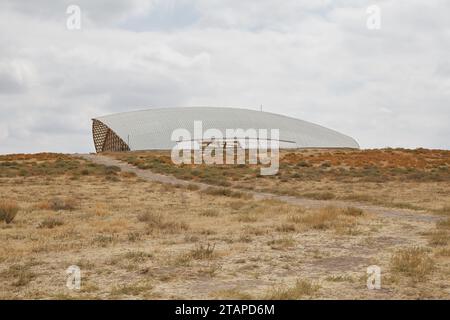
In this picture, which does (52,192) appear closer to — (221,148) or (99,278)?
(99,278)

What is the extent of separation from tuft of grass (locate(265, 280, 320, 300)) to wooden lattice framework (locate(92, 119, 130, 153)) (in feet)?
286

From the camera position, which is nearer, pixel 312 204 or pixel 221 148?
pixel 312 204

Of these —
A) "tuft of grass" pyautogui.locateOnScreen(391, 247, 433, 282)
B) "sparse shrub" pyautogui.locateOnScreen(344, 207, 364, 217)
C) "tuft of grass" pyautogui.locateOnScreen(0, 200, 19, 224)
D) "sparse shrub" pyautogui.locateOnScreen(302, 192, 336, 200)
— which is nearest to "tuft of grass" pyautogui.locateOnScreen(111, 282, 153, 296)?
"tuft of grass" pyautogui.locateOnScreen(391, 247, 433, 282)

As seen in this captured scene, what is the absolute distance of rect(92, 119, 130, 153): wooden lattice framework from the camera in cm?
10047

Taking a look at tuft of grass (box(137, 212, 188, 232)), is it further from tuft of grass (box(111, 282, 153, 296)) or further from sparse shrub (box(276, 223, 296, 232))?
tuft of grass (box(111, 282, 153, 296))

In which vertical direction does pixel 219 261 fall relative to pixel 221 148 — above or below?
below

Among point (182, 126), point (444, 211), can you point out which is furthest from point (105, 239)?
point (182, 126)

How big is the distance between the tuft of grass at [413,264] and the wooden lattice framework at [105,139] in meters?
85.4

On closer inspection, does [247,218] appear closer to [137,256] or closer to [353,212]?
[353,212]

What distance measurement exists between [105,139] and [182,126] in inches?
825

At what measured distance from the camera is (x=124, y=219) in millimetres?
18812
